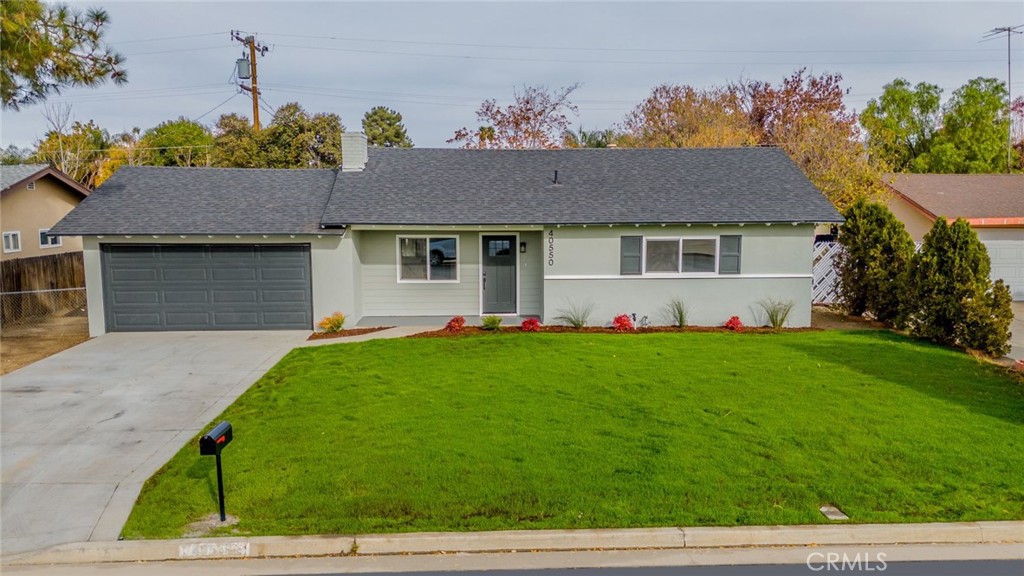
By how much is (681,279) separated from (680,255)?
57 cm

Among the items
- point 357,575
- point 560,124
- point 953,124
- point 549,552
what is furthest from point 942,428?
point 953,124

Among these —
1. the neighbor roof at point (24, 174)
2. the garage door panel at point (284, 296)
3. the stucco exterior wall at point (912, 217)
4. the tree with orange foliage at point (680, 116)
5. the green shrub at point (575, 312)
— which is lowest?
the green shrub at point (575, 312)

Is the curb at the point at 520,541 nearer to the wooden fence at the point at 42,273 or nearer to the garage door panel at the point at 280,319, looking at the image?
the garage door panel at the point at 280,319

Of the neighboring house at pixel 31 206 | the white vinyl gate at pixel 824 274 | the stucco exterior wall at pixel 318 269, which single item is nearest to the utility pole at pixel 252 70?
the neighboring house at pixel 31 206

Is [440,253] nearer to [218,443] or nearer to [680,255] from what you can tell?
[680,255]

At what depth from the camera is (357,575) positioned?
4.95 meters

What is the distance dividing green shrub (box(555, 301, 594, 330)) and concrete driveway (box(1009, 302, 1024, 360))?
8.29 meters

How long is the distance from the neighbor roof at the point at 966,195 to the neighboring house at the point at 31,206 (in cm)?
2910

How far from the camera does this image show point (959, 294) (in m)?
12.3

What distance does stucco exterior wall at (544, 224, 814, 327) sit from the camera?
A: 15.3 meters

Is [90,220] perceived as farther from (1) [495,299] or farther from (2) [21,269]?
(1) [495,299]

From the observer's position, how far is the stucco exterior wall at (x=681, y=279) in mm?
15266

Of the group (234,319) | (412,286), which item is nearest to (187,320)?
(234,319)

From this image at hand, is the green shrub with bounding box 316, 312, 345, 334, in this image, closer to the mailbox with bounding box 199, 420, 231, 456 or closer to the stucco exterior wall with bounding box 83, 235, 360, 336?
the stucco exterior wall with bounding box 83, 235, 360, 336
